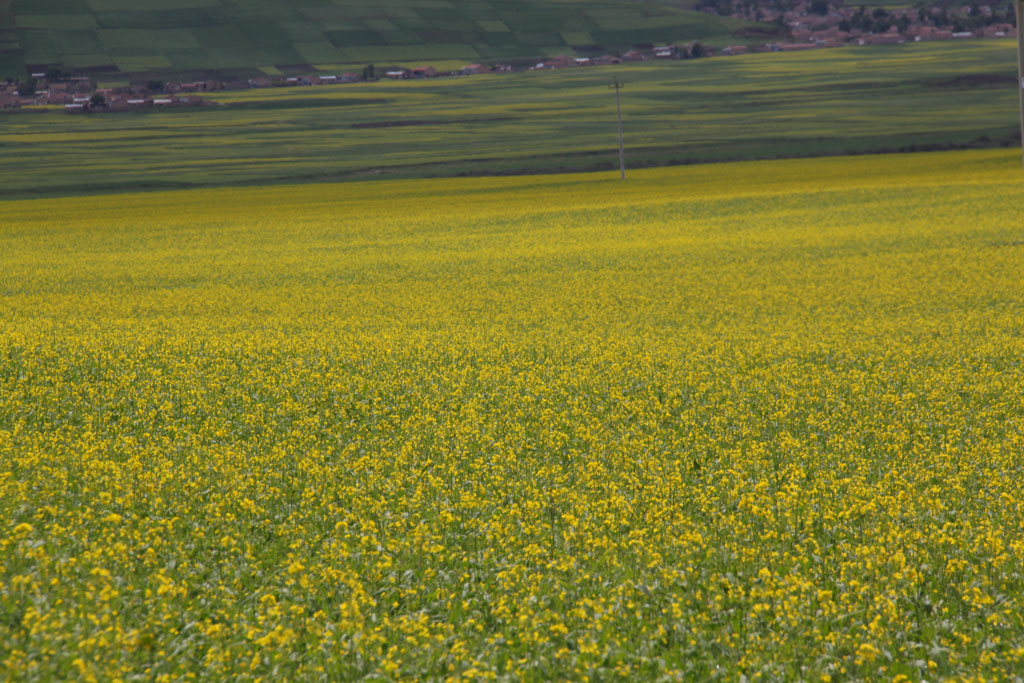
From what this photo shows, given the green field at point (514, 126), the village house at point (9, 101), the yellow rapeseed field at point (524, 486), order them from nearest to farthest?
the yellow rapeseed field at point (524, 486) → the green field at point (514, 126) → the village house at point (9, 101)

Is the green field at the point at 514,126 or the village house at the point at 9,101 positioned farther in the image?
the village house at the point at 9,101

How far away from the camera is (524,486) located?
38.0 feet

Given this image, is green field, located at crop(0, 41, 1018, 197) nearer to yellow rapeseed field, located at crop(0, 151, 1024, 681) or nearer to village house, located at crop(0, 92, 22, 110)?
village house, located at crop(0, 92, 22, 110)

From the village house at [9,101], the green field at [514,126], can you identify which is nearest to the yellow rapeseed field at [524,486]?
the green field at [514,126]

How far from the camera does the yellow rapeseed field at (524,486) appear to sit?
7828mm

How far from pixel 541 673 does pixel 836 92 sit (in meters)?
167

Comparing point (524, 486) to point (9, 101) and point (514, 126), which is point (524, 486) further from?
point (9, 101)

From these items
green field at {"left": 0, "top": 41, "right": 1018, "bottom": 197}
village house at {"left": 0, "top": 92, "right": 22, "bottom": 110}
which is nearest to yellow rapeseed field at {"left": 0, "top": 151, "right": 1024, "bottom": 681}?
green field at {"left": 0, "top": 41, "right": 1018, "bottom": 197}

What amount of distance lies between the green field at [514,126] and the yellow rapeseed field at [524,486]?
220ft

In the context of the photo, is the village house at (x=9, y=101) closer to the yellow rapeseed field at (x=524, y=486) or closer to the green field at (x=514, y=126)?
the green field at (x=514, y=126)

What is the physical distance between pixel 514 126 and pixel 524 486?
130 metres

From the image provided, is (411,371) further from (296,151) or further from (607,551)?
(296,151)

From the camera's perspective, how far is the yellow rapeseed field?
783cm

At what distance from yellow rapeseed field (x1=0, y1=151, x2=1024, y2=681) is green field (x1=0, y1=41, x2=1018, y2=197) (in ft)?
220
